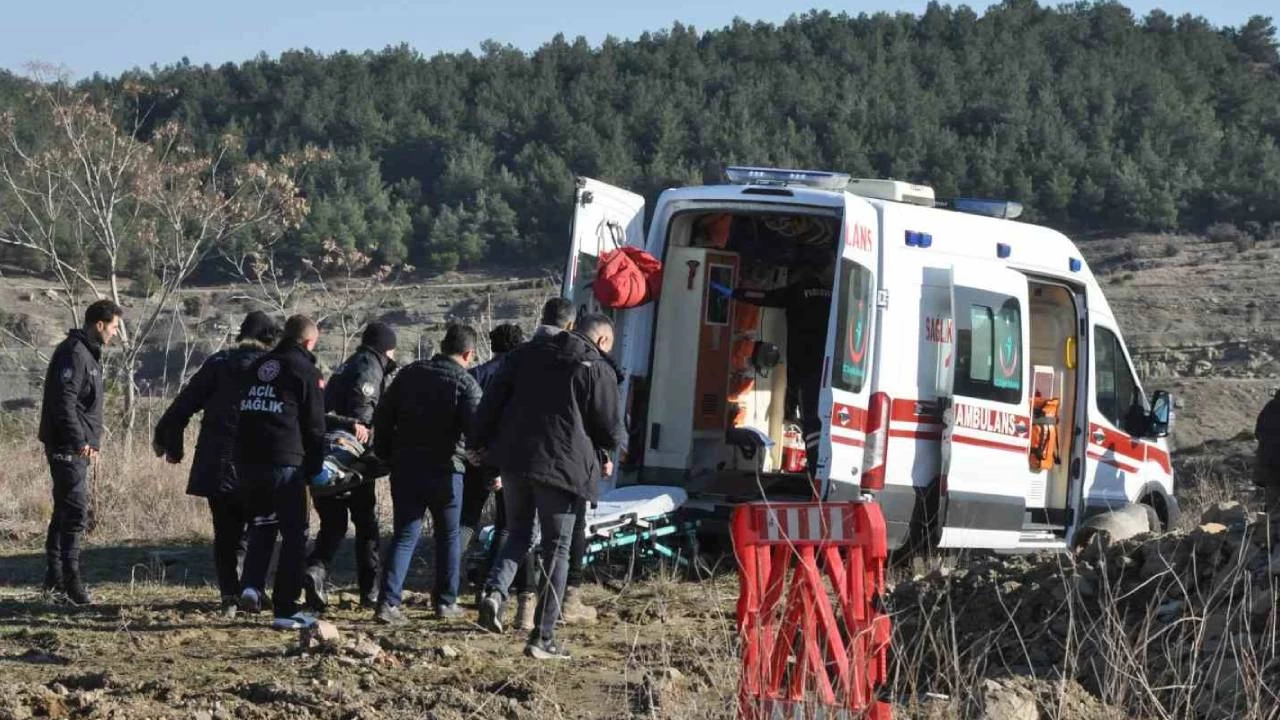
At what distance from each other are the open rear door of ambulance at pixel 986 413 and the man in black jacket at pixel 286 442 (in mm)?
3892

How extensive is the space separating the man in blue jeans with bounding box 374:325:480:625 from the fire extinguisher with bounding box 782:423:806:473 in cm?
355

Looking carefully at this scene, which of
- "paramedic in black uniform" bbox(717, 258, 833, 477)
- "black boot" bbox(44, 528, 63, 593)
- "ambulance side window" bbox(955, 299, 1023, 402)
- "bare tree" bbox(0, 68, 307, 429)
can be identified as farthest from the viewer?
"bare tree" bbox(0, 68, 307, 429)

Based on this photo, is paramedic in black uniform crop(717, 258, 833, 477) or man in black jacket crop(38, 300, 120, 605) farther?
paramedic in black uniform crop(717, 258, 833, 477)

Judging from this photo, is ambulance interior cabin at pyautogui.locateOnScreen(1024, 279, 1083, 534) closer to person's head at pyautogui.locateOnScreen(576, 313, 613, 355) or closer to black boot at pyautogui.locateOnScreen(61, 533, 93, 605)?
person's head at pyautogui.locateOnScreen(576, 313, 613, 355)

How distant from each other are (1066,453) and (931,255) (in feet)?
7.83

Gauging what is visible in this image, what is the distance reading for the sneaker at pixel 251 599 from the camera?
29.5 feet

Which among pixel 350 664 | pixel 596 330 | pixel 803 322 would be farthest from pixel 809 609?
pixel 803 322

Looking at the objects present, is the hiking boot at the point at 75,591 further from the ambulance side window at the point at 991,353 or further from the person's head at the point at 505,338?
the ambulance side window at the point at 991,353

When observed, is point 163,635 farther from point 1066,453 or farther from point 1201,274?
point 1201,274

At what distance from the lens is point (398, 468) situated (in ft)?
30.0

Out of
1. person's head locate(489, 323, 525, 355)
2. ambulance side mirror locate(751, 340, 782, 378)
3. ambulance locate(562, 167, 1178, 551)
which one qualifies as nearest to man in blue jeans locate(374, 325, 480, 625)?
person's head locate(489, 323, 525, 355)

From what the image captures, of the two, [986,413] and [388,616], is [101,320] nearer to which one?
[388,616]

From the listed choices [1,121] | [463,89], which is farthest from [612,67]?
[1,121]

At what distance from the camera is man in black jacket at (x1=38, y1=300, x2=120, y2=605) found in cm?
962
